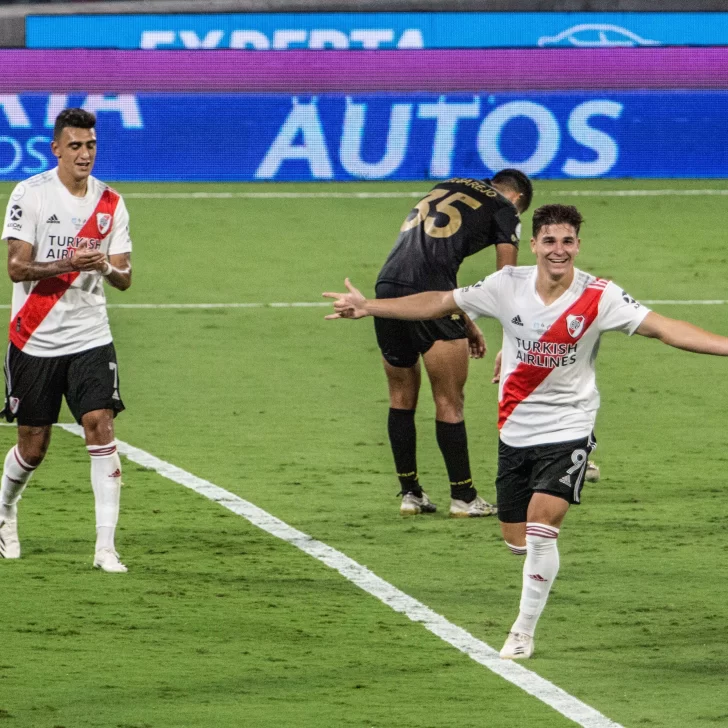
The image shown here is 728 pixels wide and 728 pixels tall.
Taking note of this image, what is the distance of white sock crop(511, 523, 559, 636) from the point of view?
21.6 feet

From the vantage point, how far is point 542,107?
74.2 ft

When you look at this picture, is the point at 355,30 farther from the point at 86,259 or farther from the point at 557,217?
the point at 557,217

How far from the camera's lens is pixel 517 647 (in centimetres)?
660

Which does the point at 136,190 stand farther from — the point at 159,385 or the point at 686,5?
the point at 686,5

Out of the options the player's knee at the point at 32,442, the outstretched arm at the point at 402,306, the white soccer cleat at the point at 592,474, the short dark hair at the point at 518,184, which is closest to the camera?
the outstretched arm at the point at 402,306

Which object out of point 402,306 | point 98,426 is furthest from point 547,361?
point 98,426

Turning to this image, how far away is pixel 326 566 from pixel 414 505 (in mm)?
1273

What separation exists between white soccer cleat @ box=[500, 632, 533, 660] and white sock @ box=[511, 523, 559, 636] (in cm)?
2

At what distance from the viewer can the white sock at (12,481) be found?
319 inches

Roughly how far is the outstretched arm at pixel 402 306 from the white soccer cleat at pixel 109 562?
5.72ft

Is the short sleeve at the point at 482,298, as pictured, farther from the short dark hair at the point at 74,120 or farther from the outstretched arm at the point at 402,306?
the short dark hair at the point at 74,120

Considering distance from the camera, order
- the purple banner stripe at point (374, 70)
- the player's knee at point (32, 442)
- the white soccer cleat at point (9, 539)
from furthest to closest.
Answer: the purple banner stripe at point (374, 70)
the white soccer cleat at point (9, 539)
the player's knee at point (32, 442)

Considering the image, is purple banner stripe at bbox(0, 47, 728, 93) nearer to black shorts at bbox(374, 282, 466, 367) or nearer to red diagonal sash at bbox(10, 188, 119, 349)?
black shorts at bbox(374, 282, 466, 367)

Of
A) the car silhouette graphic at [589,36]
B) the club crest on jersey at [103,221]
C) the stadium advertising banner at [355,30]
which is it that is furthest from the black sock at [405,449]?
the stadium advertising banner at [355,30]
